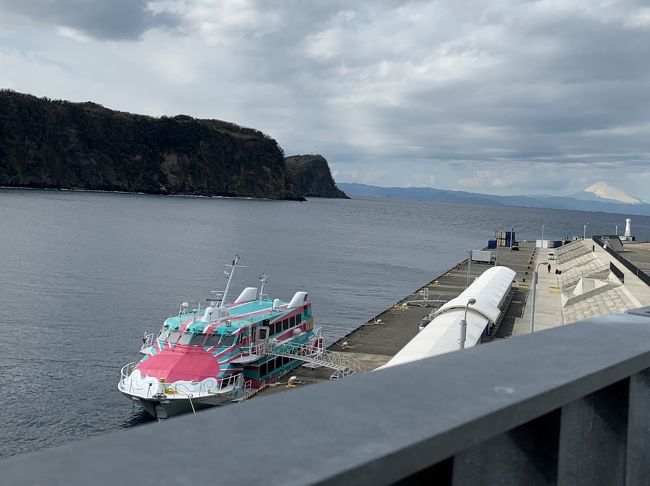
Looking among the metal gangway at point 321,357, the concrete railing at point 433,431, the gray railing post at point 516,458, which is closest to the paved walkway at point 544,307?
the metal gangway at point 321,357

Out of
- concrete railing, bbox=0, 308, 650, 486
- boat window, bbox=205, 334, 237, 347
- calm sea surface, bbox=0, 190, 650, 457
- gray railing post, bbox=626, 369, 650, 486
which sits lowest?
calm sea surface, bbox=0, 190, 650, 457

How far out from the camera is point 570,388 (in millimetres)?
2346

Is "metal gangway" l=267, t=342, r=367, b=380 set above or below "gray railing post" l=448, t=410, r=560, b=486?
below

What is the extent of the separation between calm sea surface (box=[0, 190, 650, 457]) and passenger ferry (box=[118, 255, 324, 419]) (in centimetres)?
298

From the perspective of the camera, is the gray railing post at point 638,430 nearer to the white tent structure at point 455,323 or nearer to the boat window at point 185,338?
the white tent structure at point 455,323

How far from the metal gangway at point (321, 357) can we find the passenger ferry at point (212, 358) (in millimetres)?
86

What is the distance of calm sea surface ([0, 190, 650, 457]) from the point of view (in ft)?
106

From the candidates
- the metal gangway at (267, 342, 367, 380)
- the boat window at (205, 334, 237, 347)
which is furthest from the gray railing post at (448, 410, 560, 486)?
the boat window at (205, 334, 237, 347)

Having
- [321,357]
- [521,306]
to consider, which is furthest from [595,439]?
[521,306]

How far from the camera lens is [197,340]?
103 ft

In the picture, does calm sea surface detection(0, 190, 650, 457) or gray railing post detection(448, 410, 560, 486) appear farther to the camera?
calm sea surface detection(0, 190, 650, 457)

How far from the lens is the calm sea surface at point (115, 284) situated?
32312 millimetres

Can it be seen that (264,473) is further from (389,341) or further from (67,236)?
(67,236)

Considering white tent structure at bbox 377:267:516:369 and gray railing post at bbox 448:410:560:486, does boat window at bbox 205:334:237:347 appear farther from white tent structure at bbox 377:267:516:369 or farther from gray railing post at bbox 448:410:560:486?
gray railing post at bbox 448:410:560:486
